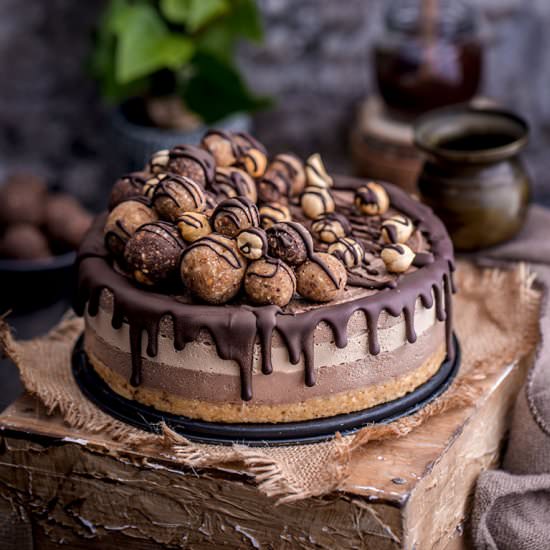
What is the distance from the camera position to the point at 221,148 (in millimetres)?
1565

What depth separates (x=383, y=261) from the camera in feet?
4.68

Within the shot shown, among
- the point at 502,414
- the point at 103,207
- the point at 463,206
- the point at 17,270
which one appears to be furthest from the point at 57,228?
the point at 502,414

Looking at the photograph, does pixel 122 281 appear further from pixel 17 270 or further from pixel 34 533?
pixel 17 270

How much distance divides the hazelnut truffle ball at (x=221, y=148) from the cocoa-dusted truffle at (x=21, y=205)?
32.0 inches

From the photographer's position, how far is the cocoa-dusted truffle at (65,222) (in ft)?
7.32

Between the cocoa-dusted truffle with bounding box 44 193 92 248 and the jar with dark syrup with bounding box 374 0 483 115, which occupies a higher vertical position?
the jar with dark syrup with bounding box 374 0 483 115

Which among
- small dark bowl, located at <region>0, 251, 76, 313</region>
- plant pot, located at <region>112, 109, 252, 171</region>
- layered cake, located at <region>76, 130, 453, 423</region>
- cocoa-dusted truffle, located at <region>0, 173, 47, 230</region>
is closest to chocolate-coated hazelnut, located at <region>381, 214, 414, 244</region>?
layered cake, located at <region>76, 130, 453, 423</region>

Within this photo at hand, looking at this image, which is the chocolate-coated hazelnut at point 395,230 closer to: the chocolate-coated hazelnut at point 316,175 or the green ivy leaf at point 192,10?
the chocolate-coated hazelnut at point 316,175

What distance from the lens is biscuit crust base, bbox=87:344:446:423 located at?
1.36 m

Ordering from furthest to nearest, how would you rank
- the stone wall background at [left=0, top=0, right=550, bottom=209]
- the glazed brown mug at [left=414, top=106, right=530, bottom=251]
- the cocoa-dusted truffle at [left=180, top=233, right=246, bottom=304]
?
the stone wall background at [left=0, top=0, right=550, bottom=209], the glazed brown mug at [left=414, top=106, right=530, bottom=251], the cocoa-dusted truffle at [left=180, top=233, right=246, bottom=304]

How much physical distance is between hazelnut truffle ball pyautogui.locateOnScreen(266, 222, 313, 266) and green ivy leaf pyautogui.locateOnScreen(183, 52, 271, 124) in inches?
55.9

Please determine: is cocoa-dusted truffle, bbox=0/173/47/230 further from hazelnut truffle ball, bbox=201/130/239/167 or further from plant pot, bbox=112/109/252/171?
hazelnut truffle ball, bbox=201/130/239/167

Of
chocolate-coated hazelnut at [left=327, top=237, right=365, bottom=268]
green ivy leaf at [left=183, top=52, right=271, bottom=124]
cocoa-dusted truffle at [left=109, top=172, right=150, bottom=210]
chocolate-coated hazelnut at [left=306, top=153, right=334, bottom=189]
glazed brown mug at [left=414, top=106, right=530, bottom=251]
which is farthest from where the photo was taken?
green ivy leaf at [left=183, top=52, right=271, bottom=124]

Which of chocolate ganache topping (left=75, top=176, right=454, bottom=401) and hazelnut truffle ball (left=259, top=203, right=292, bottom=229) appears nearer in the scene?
chocolate ganache topping (left=75, top=176, right=454, bottom=401)
